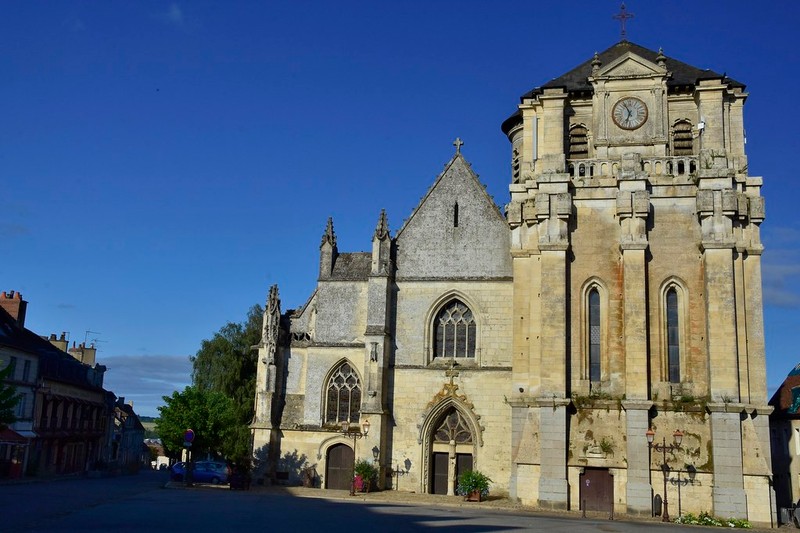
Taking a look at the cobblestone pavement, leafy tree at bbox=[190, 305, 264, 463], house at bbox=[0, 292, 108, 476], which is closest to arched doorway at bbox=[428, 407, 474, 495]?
the cobblestone pavement

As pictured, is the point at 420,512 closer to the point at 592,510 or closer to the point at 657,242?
the point at 592,510

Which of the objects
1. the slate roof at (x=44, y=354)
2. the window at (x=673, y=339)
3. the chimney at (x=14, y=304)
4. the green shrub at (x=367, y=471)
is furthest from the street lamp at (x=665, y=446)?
the chimney at (x=14, y=304)

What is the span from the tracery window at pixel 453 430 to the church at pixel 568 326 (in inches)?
2.3

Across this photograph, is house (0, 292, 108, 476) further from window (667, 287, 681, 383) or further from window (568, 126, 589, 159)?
window (667, 287, 681, 383)

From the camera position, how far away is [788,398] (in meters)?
35.2

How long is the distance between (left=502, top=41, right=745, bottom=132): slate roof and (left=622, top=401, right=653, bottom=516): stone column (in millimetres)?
12665

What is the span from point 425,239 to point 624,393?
34.3 feet

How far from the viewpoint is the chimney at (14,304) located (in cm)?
4585

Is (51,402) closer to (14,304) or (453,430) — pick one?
Result: (14,304)

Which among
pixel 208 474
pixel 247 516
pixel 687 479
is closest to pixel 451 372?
pixel 687 479

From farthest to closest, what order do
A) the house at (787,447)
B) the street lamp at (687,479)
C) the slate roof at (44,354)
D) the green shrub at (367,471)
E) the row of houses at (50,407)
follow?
the slate roof at (44,354) < the row of houses at (50,407) < the house at (787,447) < the green shrub at (367,471) < the street lamp at (687,479)

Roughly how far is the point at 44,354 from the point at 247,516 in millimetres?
30609

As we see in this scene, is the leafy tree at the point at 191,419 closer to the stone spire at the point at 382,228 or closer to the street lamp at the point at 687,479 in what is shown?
the stone spire at the point at 382,228

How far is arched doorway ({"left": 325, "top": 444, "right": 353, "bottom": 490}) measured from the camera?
102ft
